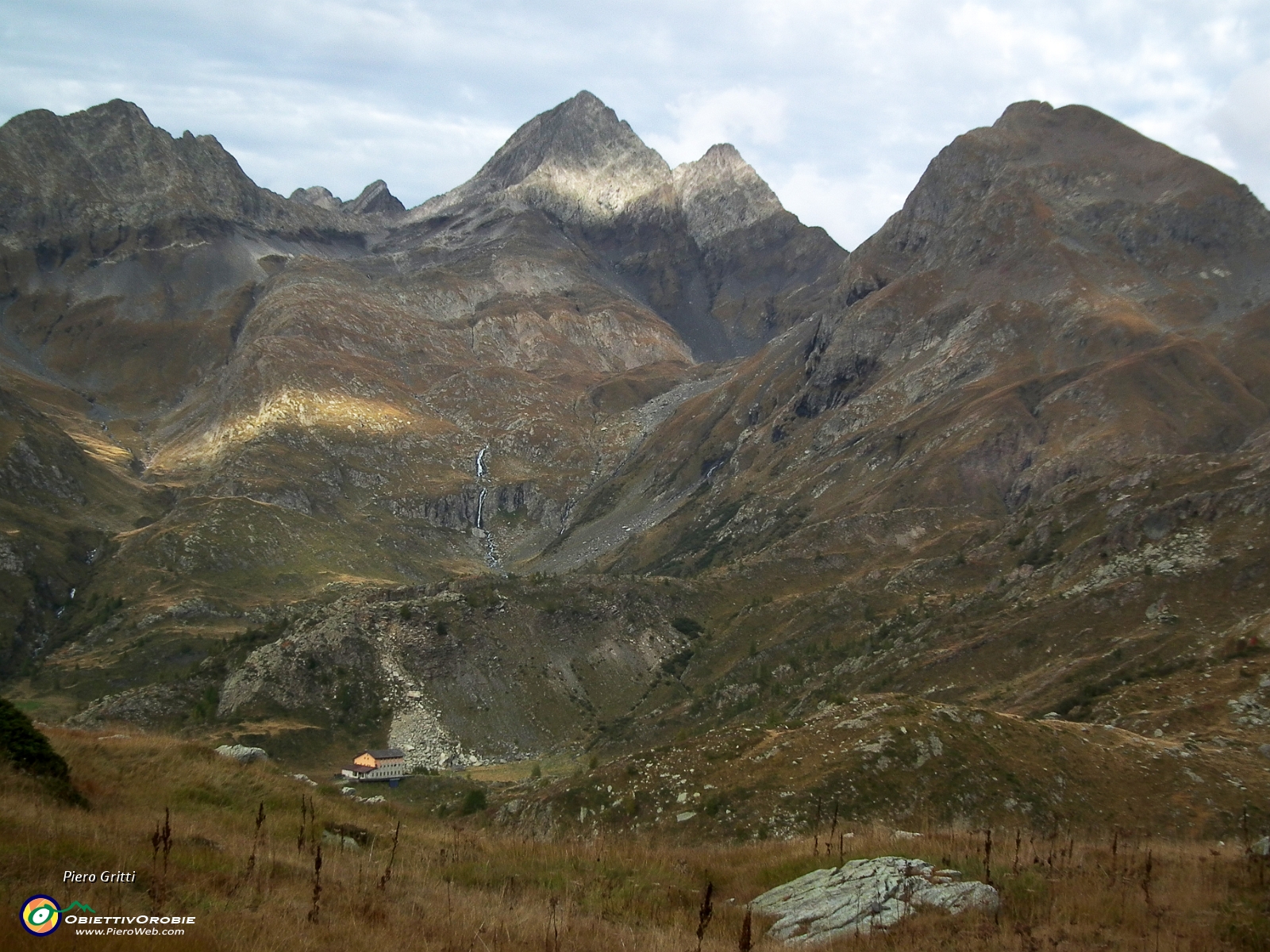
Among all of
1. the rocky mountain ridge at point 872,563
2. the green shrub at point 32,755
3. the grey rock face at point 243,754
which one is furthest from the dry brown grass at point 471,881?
the rocky mountain ridge at point 872,563

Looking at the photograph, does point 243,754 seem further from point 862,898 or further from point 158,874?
point 862,898

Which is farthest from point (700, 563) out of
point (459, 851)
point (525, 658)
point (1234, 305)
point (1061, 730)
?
point (459, 851)

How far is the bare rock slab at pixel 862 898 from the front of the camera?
49.1 feet

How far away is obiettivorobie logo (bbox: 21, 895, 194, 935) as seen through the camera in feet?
35.6

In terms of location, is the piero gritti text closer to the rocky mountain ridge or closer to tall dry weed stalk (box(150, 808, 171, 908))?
tall dry weed stalk (box(150, 808, 171, 908))

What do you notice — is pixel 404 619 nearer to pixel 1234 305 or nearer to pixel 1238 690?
pixel 1238 690

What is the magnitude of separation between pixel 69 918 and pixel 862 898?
35.7 ft

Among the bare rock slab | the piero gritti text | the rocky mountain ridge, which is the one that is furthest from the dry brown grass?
the rocky mountain ridge

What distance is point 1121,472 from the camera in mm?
98188

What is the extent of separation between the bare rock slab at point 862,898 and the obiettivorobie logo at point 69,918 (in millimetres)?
8280

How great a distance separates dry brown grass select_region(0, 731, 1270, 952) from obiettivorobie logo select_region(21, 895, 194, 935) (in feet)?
0.53

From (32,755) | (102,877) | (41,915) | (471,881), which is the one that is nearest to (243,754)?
(32,755)

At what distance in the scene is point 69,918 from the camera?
36.9ft

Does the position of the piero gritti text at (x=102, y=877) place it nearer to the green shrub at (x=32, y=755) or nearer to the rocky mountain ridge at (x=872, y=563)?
the green shrub at (x=32, y=755)
